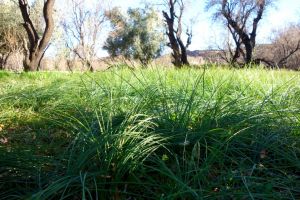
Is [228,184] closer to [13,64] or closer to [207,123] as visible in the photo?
[207,123]

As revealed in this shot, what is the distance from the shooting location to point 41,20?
25484 mm

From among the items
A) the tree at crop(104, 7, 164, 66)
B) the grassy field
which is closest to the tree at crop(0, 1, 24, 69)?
the tree at crop(104, 7, 164, 66)

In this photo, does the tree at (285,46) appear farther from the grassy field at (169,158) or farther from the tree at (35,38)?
the grassy field at (169,158)

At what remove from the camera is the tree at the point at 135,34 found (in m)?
30.5

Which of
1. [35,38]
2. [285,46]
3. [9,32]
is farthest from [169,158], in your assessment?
[285,46]

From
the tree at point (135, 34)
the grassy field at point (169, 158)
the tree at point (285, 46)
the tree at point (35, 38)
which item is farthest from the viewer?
the tree at point (285, 46)

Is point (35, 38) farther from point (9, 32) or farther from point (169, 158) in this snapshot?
point (9, 32)

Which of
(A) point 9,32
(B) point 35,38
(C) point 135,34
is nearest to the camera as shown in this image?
(B) point 35,38

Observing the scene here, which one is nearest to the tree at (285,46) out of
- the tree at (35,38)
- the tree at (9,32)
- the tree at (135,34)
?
the tree at (135,34)

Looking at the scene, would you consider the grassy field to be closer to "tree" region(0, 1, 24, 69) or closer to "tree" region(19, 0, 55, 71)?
"tree" region(19, 0, 55, 71)

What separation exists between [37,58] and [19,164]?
32.8 ft

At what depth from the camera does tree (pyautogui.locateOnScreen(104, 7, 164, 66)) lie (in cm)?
3048

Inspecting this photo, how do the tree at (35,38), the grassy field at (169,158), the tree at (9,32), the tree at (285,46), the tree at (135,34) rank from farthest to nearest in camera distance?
the tree at (285,46), the tree at (135,34), the tree at (9,32), the tree at (35,38), the grassy field at (169,158)

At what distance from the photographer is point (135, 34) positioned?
31438 millimetres
